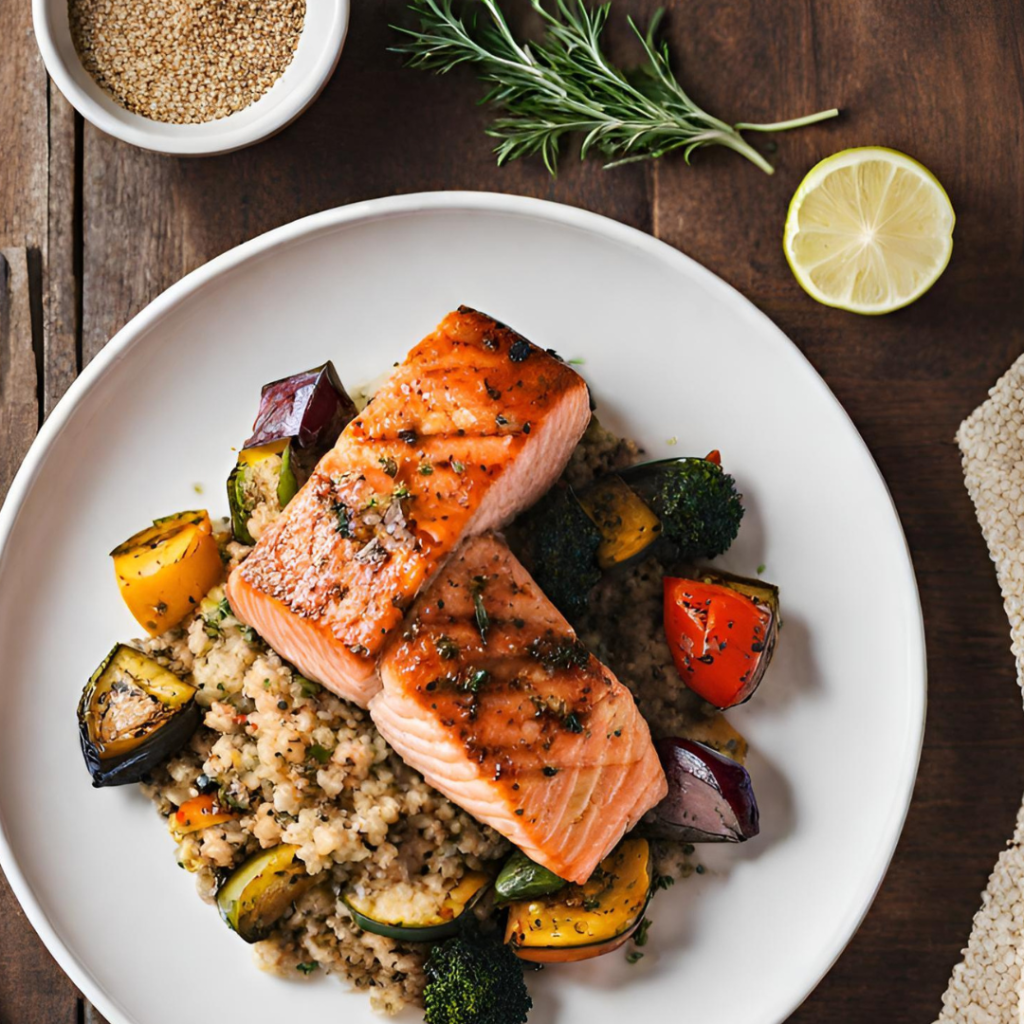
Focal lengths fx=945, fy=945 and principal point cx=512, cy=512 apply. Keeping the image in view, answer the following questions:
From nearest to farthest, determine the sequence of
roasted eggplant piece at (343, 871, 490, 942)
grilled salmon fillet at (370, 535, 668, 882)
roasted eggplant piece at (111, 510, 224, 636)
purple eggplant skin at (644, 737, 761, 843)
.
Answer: grilled salmon fillet at (370, 535, 668, 882)
roasted eggplant piece at (343, 871, 490, 942)
purple eggplant skin at (644, 737, 761, 843)
roasted eggplant piece at (111, 510, 224, 636)

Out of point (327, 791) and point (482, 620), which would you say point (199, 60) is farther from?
point (327, 791)

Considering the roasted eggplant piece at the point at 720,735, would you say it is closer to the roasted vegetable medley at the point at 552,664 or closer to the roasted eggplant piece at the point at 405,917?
the roasted vegetable medley at the point at 552,664

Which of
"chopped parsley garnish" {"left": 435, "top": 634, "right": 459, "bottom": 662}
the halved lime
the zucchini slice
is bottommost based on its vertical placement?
"chopped parsley garnish" {"left": 435, "top": 634, "right": 459, "bottom": 662}

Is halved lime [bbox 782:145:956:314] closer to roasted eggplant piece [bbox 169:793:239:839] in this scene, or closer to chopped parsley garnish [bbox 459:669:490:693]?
chopped parsley garnish [bbox 459:669:490:693]

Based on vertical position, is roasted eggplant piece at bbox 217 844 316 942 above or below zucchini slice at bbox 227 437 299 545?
below

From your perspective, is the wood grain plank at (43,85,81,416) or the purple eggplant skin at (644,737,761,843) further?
the wood grain plank at (43,85,81,416)

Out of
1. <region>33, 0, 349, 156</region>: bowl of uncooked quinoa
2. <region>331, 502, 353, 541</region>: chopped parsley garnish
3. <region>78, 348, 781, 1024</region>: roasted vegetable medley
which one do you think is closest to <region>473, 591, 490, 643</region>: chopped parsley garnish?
<region>78, 348, 781, 1024</region>: roasted vegetable medley

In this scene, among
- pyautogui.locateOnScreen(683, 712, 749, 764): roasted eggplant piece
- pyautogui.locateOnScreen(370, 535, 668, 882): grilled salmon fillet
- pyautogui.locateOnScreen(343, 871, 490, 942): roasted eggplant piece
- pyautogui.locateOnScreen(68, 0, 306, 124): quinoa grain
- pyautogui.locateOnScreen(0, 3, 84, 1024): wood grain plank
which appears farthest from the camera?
pyautogui.locateOnScreen(0, 3, 84, 1024): wood grain plank

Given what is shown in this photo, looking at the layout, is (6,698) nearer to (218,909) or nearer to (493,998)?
(218,909)
